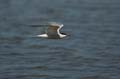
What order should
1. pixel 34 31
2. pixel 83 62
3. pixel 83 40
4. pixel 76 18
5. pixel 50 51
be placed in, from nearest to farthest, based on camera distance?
pixel 83 62 < pixel 50 51 < pixel 83 40 < pixel 34 31 < pixel 76 18

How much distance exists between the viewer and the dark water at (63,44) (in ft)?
94.2

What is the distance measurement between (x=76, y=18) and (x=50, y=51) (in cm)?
959

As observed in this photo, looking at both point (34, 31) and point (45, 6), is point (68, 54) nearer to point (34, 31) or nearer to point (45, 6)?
point (34, 31)

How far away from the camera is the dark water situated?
28.7 m

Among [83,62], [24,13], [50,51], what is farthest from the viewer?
[24,13]

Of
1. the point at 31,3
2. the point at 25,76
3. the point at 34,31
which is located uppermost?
the point at 31,3

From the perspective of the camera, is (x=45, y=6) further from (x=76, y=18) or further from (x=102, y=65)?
(x=102, y=65)

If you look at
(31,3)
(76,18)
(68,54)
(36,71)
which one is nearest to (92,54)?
(68,54)

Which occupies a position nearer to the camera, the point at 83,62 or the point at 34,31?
the point at 83,62

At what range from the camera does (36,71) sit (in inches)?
1125

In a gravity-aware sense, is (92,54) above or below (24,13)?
below

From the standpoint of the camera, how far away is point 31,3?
4934 cm

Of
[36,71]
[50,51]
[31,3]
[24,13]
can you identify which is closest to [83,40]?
[50,51]

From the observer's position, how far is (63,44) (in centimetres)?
3338
